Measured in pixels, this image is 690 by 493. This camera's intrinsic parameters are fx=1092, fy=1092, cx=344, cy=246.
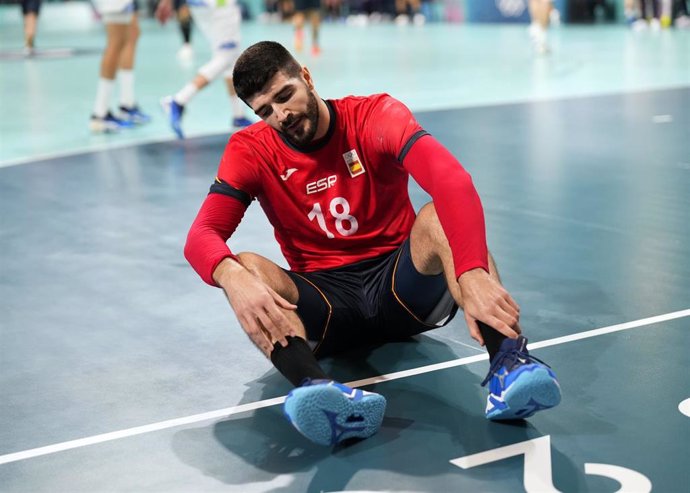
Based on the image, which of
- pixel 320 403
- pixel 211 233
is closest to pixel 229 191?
pixel 211 233

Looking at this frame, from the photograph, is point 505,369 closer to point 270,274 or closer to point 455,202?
point 455,202

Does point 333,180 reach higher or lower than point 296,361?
higher

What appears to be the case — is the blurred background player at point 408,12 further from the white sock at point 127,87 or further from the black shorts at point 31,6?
the white sock at point 127,87

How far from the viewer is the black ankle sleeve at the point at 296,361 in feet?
9.82

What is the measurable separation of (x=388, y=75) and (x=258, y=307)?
9914mm

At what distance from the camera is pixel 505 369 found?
2.88 m

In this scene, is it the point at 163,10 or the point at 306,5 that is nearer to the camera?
the point at 163,10

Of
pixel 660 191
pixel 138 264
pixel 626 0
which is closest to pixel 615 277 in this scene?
pixel 660 191

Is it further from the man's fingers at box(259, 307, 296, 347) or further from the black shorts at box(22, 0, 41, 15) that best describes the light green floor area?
the man's fingers at box(259, 307, 296, 347)

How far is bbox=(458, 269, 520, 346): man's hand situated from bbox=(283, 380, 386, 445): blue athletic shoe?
361mm

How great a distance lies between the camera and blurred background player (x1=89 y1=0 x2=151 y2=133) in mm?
8625

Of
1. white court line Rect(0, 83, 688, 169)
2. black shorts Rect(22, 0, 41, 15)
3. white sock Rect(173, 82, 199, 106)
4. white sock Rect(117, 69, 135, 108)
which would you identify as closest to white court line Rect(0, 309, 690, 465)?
white court line Rect(0, 83, 688, 169)

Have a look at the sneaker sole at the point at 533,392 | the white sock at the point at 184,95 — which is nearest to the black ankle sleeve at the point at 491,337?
the sneaker sole at the point at 533,392

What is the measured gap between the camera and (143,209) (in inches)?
242
